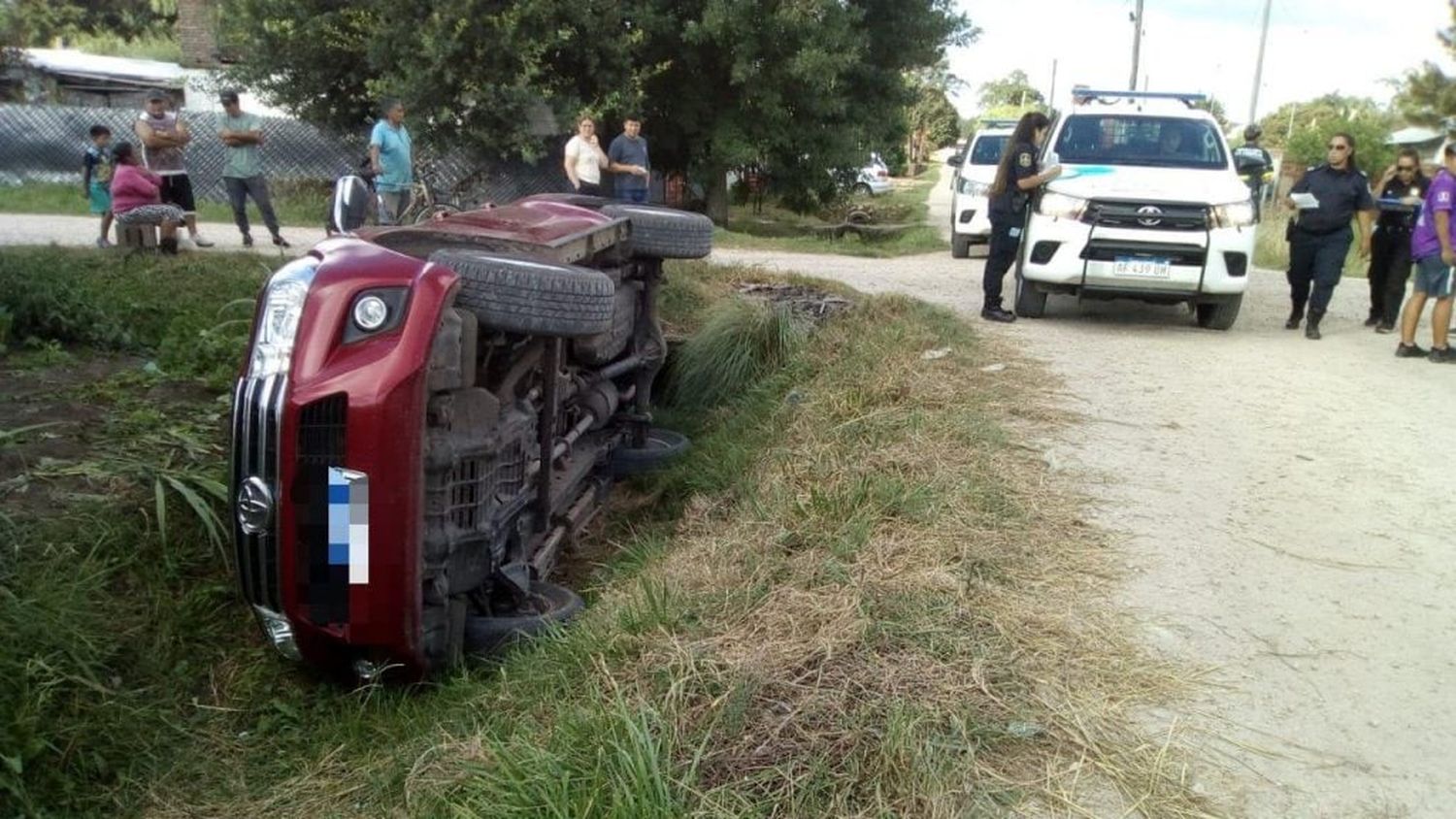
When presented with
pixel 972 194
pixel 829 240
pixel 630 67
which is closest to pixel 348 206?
pixel 972 194

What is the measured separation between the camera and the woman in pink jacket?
889cm

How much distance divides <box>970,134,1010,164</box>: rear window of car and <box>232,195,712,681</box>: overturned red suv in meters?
14.3

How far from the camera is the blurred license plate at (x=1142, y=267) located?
8648mm

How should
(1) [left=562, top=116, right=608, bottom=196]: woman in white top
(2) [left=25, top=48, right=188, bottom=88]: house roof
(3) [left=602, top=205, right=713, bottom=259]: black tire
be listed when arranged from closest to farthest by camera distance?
1. (3) [left=602, top=205, right=713, bottom=259]: black tire
2. (1) [left=562, top=116, right=608, bottom=196]: woman in white top
3. (2) [left=25, top=48, right=188, bottom=88]: house roof

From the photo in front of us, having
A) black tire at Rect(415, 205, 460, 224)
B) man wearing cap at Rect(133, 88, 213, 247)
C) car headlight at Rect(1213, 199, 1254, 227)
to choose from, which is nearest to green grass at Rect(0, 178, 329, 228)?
man wearing cap at Rect(133, 88, 213, 247)

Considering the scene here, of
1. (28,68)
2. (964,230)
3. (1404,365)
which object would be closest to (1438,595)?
(1404,365)

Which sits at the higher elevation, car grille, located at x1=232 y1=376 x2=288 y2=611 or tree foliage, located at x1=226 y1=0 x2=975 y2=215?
tree foliage, located at x1=226 y1=0 x2=975 y2=215

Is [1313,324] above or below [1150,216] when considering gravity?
below

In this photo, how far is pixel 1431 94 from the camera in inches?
1551

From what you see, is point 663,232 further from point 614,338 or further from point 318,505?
point 318,505

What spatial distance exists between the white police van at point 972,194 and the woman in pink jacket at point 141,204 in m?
10.6

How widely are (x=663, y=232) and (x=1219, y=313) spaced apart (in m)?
5.75

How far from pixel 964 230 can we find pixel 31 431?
13.6 m

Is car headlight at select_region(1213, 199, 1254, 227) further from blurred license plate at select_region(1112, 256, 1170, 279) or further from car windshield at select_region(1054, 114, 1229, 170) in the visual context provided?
car windshield at select_region(1054, 114, 1229, 170)
